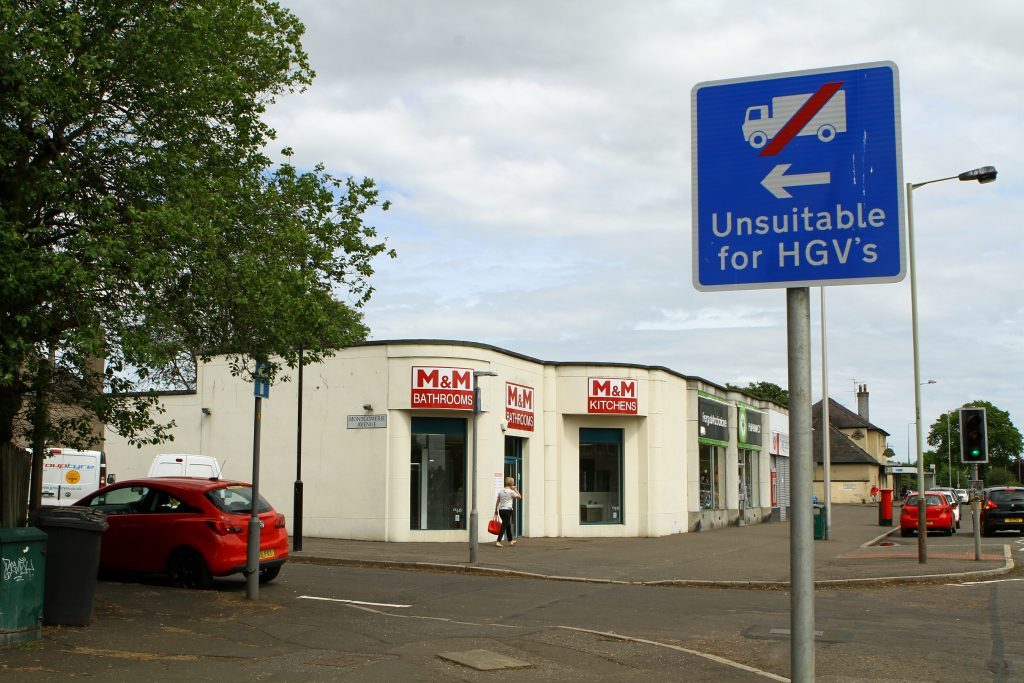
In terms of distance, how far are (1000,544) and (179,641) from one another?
26062 mm

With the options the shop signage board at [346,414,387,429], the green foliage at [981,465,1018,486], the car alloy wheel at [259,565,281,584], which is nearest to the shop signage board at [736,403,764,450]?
the shop signage board at [346,414,387,429]

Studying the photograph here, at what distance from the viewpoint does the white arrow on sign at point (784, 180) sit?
3.53 meters

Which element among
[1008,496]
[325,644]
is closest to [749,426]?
[1008,496]

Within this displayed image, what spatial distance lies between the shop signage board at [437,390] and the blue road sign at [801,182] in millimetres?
23311

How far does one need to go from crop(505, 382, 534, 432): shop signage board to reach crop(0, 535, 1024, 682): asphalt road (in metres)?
11.8

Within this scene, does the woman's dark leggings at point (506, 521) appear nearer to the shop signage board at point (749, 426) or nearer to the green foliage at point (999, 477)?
the shop signage board at point (749, 426)

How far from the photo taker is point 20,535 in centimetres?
1027

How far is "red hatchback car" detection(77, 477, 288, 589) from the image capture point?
15.5 meters

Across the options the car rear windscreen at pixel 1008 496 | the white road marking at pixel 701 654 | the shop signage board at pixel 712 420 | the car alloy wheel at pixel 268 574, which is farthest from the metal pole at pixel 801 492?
the car rear windscreen at pixel 1008 496

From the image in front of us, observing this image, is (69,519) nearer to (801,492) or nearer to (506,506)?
(801,492)

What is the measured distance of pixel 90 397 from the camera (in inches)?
479

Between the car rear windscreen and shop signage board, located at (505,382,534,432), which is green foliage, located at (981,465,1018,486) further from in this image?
shop signage board, located at (505,382,534,432)

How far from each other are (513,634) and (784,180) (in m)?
9.51

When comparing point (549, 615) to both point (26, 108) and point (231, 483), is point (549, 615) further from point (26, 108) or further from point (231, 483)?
point (26, 108)
